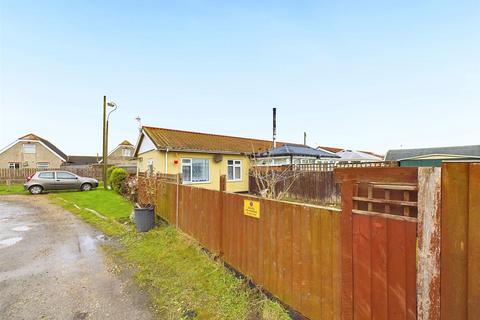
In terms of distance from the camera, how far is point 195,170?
15.4 meters

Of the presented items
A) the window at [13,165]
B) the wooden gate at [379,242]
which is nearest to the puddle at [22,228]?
the wooden gate at [379,242]

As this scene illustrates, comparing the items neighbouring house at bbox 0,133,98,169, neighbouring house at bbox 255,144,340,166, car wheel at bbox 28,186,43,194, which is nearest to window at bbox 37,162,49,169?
neighbouring house at bbox 0,133,98,169

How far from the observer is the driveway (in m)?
3.36

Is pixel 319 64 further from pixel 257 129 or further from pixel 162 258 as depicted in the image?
pixel 257 129

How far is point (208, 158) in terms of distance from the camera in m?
15.9

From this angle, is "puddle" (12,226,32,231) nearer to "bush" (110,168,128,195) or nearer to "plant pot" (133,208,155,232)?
"plant pot" (133,208,155,232)

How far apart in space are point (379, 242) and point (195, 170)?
45.8 feet

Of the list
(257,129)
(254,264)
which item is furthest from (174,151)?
(257,129)

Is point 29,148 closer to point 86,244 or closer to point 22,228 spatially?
point 22,228

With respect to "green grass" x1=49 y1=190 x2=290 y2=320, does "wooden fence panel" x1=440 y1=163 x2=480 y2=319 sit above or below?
above

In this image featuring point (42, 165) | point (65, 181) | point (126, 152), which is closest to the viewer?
point (65, 181)

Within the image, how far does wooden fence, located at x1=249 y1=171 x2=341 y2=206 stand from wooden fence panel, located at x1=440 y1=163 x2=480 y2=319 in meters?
11.0

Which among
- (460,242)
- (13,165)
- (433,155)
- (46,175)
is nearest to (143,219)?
(460,242)

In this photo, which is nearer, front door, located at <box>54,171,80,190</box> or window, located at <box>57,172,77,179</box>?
front door, located at <box>54,171,80,190</box>
